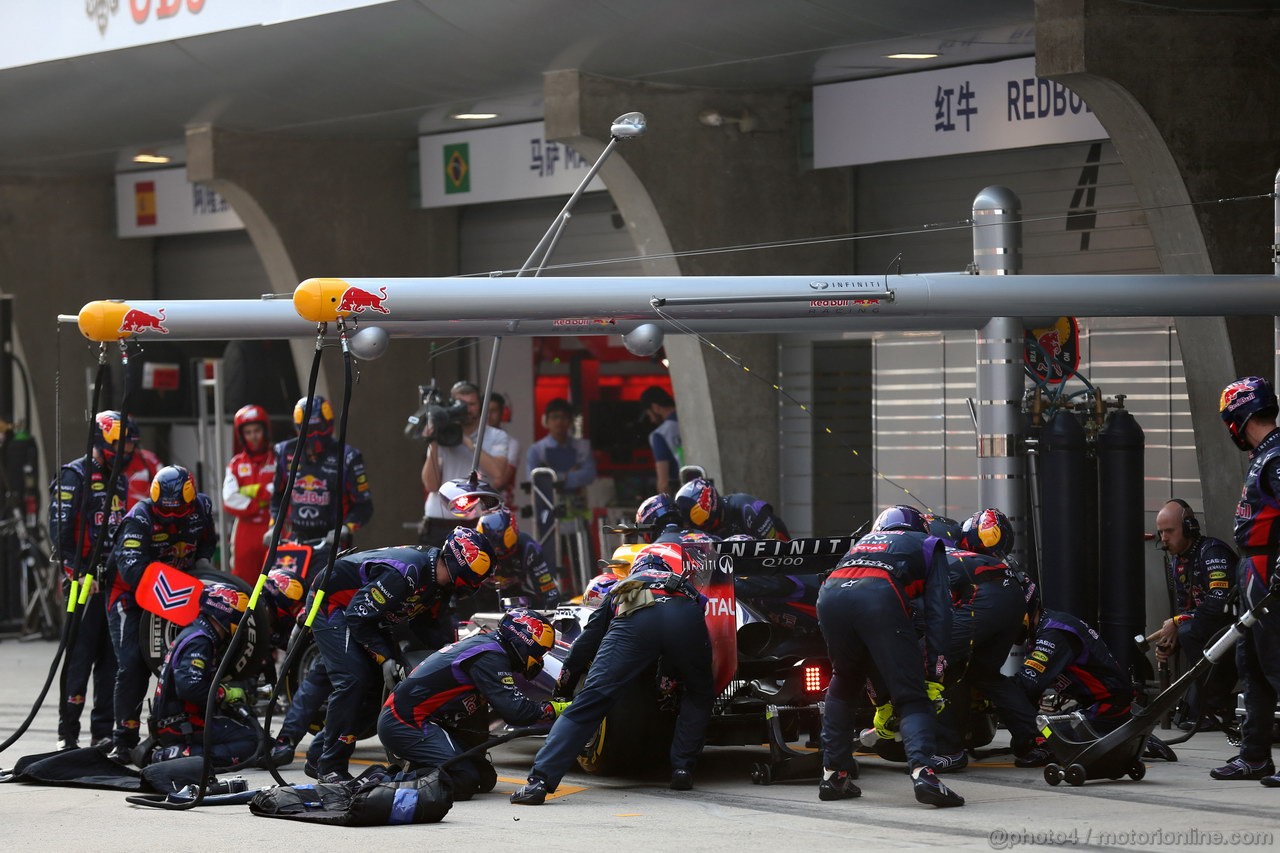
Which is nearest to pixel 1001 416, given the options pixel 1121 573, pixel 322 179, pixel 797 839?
pixel 1121 573

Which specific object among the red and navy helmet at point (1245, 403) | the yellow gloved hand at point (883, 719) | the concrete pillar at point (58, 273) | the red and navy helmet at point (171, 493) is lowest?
the yellow gloved hand at point (883, 719)

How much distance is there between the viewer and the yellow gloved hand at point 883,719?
375 inches

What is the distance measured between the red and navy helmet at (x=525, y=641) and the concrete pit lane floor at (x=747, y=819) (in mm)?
666

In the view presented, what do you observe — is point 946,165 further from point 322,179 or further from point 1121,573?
point 322,179

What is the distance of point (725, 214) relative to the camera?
15227 mm

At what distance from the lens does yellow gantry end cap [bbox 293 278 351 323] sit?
30.0 feet

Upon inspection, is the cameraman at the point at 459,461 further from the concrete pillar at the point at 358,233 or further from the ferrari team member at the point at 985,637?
the ferrari team member at the point at 985,637

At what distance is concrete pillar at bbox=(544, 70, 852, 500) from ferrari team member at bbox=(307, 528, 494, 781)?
5926mm

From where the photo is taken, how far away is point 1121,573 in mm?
11180

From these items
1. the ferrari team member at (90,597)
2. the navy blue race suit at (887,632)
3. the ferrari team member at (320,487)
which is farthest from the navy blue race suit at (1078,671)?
the ferrari team member at (90,597)

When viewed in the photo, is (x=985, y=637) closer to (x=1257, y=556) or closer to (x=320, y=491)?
(x=1257, y=556)

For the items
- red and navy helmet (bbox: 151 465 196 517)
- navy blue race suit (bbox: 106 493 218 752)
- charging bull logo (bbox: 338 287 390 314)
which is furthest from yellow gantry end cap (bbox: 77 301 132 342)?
charging bull logo (bbox: 338 287 390 314)

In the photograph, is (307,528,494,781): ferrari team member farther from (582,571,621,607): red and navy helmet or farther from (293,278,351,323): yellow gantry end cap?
(293,278,351,323): yellow gantry end cap

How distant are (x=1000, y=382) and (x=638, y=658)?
3.32 metres
